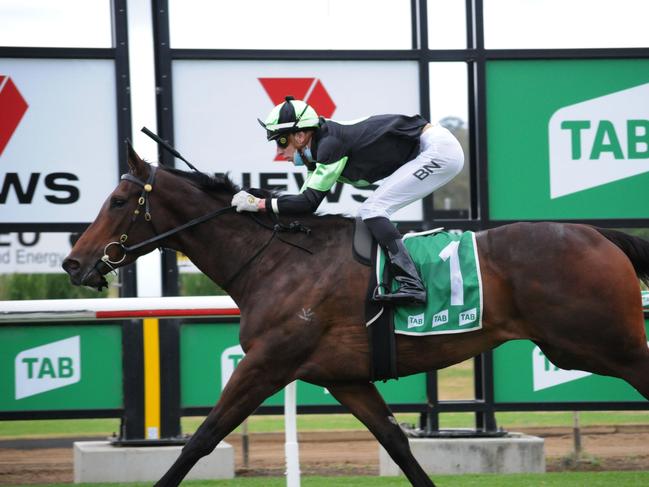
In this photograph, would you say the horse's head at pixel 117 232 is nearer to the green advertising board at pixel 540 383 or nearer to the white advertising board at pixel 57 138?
the white advertising board at pixel 57 138

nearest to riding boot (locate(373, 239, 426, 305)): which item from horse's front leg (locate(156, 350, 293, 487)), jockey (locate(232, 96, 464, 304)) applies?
jockey (locate(232, 96, 464, 304))

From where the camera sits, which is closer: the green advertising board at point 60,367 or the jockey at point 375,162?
the jockey at point 375,162

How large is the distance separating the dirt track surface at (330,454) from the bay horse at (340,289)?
2291 mm

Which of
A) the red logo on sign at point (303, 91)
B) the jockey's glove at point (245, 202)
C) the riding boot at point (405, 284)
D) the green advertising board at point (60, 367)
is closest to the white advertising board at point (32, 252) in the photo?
the green advertising board at point (60, 367)

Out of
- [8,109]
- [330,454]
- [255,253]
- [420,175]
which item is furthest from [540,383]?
[8,109]

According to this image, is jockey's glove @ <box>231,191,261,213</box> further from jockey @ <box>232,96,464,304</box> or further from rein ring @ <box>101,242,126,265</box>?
rein ring @ <box>101,242,126,265</box>

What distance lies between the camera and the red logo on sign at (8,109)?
7020 mm

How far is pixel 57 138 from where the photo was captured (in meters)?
7.06

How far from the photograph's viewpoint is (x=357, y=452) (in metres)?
8.68

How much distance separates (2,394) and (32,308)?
117 centimetres

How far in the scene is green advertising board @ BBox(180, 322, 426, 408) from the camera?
7.05 m

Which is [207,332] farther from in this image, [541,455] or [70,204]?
[541,455]

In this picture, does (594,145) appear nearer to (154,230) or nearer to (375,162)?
(375,162)

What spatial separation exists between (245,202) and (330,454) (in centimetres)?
391
